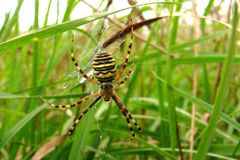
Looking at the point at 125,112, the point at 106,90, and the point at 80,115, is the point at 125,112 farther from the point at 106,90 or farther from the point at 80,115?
the point at 80,115

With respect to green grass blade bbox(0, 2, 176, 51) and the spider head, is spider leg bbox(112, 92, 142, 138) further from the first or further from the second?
green grass blade bbox(0, 2, 176, 51)

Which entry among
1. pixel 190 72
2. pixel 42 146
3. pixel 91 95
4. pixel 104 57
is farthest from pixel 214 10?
pixel 42 146

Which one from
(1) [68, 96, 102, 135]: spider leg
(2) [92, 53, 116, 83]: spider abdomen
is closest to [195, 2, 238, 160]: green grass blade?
(2) [92, 53, 116, 83]: spider abdomen

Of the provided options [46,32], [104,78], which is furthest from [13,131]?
[46,32]

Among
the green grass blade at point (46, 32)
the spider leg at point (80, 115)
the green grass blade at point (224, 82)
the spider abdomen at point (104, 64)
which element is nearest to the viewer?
the green grass blade at point (224, 82)

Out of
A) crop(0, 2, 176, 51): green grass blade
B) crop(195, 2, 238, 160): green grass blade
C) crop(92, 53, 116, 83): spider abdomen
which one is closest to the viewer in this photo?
crop(195, 2, 238, 160): green grass blade

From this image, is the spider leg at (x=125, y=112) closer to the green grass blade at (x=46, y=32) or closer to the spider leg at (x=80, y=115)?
the spider leg at (x=80, y=115)

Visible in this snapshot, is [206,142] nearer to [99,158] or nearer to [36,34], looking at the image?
[36,34]

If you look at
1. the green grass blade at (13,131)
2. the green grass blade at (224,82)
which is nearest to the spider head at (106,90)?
the green grass blade at (13,131)
